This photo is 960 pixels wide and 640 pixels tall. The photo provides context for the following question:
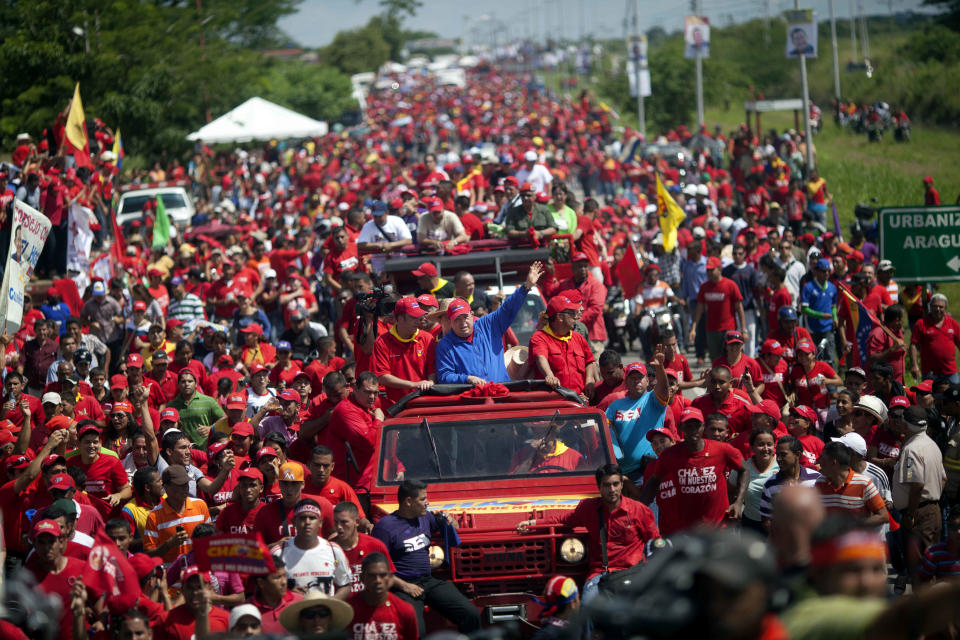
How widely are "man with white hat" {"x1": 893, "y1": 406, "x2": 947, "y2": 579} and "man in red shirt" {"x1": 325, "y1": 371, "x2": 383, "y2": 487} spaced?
391cm

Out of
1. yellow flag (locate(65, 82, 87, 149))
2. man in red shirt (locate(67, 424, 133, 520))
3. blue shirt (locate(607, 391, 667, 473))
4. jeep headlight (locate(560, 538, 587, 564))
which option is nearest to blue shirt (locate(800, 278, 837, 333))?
blue shirt (locate(607, 391, 667, 473))

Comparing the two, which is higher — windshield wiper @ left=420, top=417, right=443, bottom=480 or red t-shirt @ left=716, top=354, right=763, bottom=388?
windshield wiper @ left=420, top=417, right=443, bottom=480

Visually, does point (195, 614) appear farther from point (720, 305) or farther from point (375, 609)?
point (720, 305)

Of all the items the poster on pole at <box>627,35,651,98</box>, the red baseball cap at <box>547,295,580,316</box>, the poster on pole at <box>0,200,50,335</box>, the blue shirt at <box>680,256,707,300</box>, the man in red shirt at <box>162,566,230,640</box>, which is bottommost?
the poster on pole at <box>627,35,651,98</box>

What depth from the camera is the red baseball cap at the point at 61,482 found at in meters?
8.77

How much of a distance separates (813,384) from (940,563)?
416 centimetres

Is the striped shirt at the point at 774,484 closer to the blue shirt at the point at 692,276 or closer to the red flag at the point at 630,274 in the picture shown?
the red flag at the point at 630,274

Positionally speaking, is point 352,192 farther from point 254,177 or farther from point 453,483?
point 453,483

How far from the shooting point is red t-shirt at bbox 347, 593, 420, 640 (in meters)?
7.05

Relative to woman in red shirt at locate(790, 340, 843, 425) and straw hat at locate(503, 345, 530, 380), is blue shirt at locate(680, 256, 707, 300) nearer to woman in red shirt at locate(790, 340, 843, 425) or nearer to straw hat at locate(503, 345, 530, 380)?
woman in red shirt at locate(790, 340, 843, 425)

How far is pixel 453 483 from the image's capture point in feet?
29.1

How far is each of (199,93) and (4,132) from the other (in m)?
13.0

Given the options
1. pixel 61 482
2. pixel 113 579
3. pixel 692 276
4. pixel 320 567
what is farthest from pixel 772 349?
pixel 692 276

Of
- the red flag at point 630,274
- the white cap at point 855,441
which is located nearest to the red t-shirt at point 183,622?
the white cap at point 855,441
